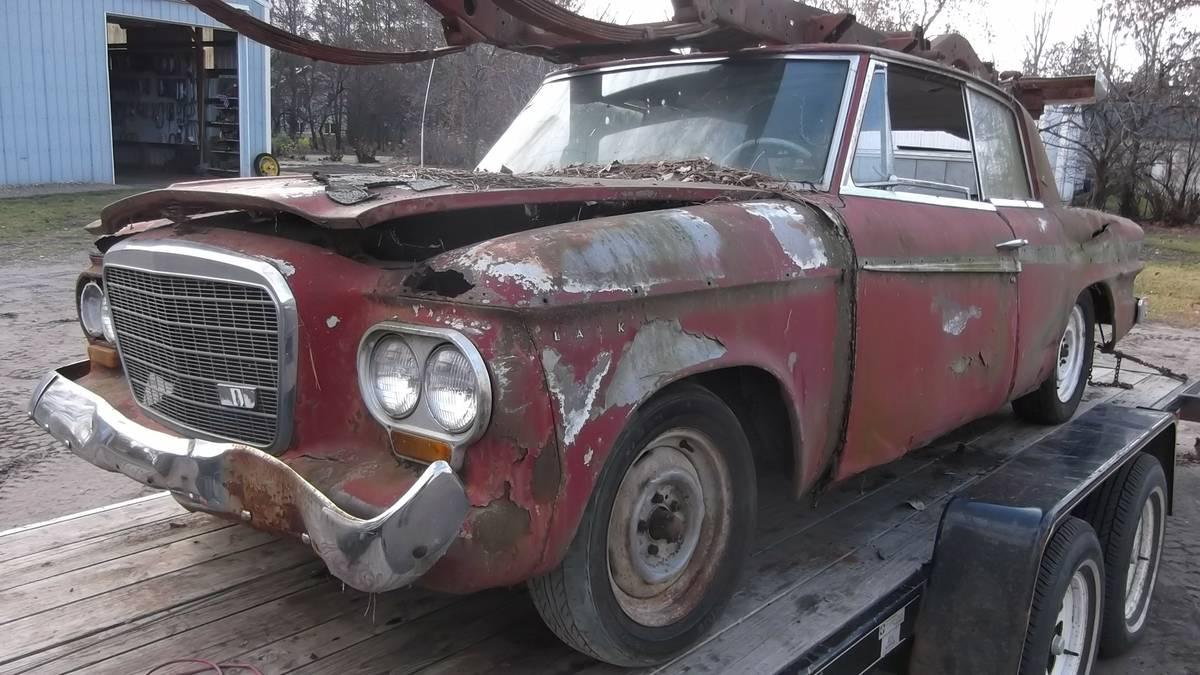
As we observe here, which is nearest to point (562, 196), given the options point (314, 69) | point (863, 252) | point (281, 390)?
point (281, 390)

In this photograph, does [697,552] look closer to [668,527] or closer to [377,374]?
[668,527]

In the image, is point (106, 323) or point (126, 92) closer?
point (106, 323)

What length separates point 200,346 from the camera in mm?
2416

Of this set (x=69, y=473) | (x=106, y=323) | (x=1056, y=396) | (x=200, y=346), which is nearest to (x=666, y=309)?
(x=200, y=346)

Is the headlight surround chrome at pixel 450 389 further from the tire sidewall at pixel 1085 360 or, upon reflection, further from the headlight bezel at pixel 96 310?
the tire sidewall at pixel 1085 360

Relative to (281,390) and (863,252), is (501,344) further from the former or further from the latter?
(863,252)

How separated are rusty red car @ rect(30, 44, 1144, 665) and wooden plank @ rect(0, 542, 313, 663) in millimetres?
386

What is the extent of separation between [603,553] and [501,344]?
595mm

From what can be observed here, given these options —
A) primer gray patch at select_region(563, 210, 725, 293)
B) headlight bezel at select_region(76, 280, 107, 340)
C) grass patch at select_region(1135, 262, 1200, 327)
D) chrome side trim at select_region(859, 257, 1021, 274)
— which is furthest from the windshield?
grass patch at select_region(1135, 262, 1200, 327)

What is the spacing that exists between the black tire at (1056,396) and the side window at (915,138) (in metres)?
1.16

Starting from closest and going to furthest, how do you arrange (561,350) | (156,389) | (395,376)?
(561,350) → (395,376) → (156,389)

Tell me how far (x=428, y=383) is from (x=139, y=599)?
3.98ft

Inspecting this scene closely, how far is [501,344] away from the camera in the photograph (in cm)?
199

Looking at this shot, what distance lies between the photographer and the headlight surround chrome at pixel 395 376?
2.11 meters
